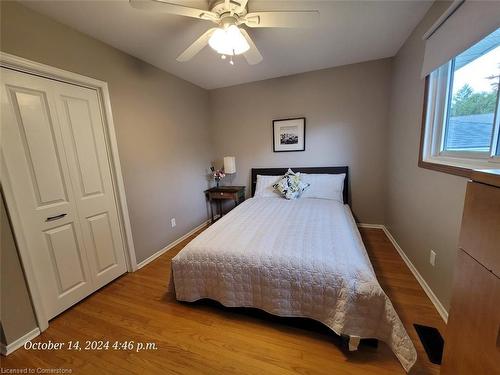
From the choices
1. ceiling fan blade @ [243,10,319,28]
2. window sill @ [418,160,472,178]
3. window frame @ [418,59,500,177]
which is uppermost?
ceiling fan blade @ [243,10,319,28]

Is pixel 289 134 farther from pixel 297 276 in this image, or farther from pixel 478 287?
pixel 478 287

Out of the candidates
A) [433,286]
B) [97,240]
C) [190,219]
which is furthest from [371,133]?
[97,240]

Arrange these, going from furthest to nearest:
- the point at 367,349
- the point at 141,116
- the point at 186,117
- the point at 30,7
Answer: the point at 186,117 < the point at 141,116 < the point at 30,7 < the point at 367,349

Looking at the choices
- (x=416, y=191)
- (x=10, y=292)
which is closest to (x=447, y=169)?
(x=416, y=191)

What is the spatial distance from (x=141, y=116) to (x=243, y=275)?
220cm

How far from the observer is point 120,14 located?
1658 millimetres

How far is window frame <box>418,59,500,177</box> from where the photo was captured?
148 centimetres

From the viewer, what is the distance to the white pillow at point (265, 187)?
10.8 feet

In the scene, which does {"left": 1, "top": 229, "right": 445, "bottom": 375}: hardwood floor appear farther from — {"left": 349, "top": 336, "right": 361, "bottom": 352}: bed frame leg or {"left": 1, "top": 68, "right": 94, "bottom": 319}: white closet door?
{"left": 1, "top": 68, "right": 94, "bottom": 319}: white closet door

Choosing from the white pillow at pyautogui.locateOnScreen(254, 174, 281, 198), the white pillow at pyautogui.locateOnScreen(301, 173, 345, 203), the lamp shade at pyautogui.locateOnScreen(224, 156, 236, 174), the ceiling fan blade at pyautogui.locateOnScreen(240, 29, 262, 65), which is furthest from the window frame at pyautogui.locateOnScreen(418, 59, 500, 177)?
the lamp shade at pyautogui.locateOnScreen(224, 156, 236, 174)

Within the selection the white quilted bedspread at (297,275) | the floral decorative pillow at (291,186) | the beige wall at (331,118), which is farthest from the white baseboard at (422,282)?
the floral decorative pillow at (291,186)

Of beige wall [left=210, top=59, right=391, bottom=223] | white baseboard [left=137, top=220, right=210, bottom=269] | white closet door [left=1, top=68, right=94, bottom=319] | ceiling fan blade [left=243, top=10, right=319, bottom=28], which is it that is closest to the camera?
ceiling fan blade [left=243, top=10, right=319, bottom=28]

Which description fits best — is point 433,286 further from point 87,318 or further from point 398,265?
point 87,318

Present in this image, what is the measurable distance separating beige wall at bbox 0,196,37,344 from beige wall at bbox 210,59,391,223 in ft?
9.84
